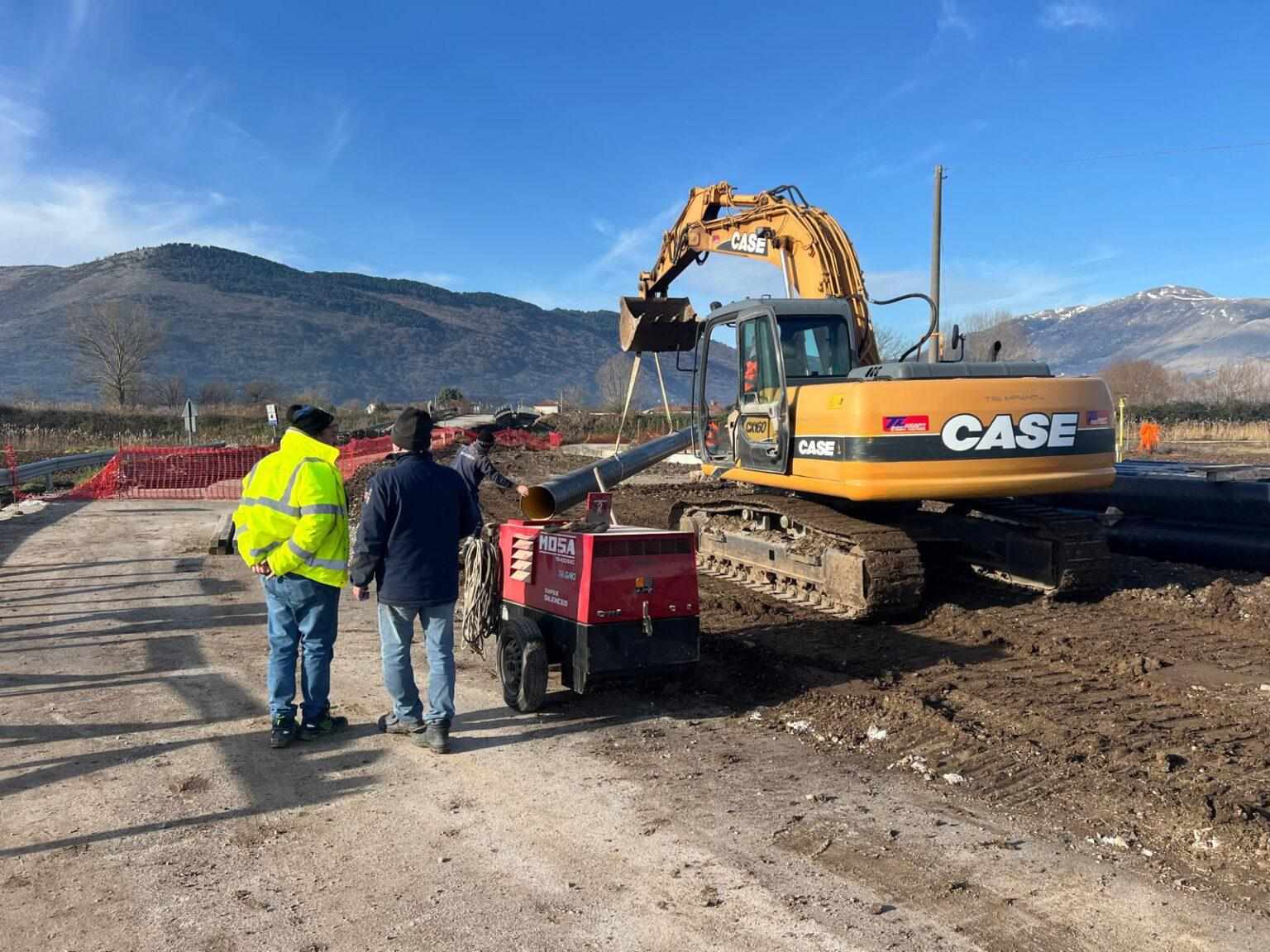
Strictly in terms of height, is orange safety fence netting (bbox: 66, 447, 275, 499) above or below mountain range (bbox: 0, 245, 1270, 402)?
below

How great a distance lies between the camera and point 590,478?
861 cm

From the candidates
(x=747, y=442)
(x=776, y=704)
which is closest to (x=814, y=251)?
(x=747, y=442)

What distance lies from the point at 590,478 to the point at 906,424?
2.81 meters

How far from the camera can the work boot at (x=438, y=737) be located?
200 inches

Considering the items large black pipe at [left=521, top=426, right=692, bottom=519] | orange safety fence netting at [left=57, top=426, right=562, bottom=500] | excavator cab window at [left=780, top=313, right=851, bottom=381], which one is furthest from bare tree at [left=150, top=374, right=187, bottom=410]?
excavator cab window at [left=780, top=313, right=851, bottom=381]

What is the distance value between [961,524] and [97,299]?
524 ft

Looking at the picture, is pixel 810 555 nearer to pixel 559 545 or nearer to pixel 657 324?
pixel 559 545

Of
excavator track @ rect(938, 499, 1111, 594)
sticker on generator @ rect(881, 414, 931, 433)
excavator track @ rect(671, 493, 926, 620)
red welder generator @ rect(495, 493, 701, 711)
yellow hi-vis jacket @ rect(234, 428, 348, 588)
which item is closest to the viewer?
yellow hi-vis jacket @ rect(234, 428, 348, 588)

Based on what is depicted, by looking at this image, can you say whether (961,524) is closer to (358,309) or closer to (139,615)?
(139,615)

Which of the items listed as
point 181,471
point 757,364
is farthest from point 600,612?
point 181,471

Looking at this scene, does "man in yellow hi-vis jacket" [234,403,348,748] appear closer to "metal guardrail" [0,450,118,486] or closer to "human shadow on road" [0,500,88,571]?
"human shadow on road" [0,500,88,571]

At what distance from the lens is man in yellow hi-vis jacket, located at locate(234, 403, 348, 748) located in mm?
5184

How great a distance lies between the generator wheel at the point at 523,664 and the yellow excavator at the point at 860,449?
10.5ft

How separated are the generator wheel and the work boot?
655mm
